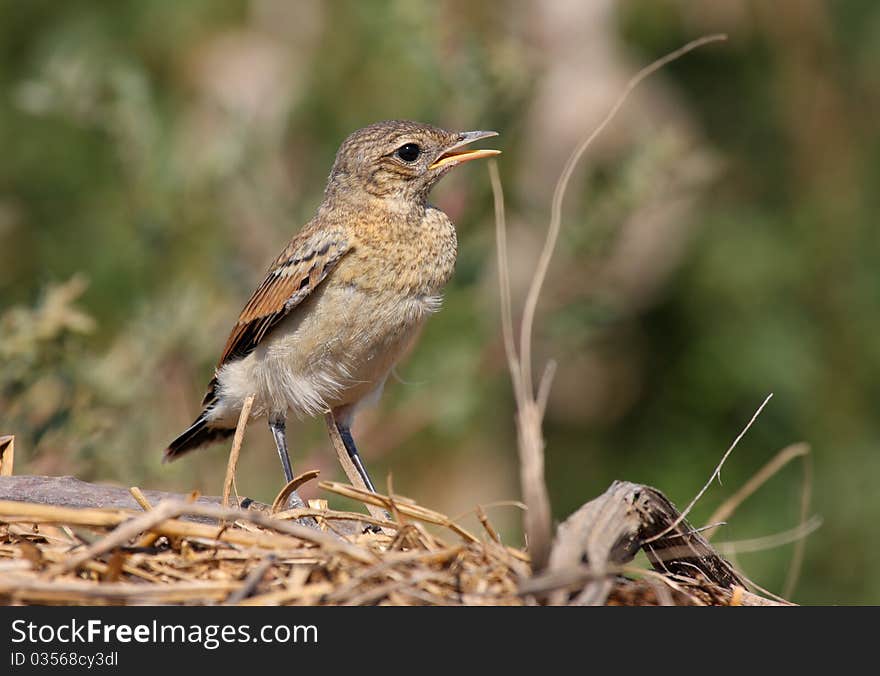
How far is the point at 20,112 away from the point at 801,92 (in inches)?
223

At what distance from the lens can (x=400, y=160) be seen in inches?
202

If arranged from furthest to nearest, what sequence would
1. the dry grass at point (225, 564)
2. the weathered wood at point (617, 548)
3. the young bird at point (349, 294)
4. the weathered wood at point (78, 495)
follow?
1. the young bird at point (349, 294)
2. the weathered wood at point (78, 495)
3. the dry grass at point (225, 564)
4. the weathered wood at point (617, 548)

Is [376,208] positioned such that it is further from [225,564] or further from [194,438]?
[225,564]

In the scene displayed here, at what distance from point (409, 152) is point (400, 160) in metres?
0.06

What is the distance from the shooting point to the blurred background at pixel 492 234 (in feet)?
20.5

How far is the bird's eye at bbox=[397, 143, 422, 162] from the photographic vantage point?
5.14 m

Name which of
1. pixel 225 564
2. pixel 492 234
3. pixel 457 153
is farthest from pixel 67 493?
pixel 492 234

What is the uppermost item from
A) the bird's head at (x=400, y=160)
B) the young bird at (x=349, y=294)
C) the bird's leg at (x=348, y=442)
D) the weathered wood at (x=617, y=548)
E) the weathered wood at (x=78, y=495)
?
the bird's head at (x=400, y=160)

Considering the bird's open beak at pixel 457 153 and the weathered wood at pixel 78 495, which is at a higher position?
the bird's open beak at pixel 457 153

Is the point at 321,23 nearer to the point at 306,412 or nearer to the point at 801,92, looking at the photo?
the point at 801,92

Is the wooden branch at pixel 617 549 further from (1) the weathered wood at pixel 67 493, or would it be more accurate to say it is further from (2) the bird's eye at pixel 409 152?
(2) the bird's eye at pixel 409 152

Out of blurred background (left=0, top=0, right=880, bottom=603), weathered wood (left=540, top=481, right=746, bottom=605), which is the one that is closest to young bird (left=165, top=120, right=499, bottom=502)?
blurred background (left=0, top=0, right=880, bottom=603)

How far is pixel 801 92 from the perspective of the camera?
929cm

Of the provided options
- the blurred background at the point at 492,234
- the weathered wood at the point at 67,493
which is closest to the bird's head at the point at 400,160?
the blurred background at the point at 492,234
